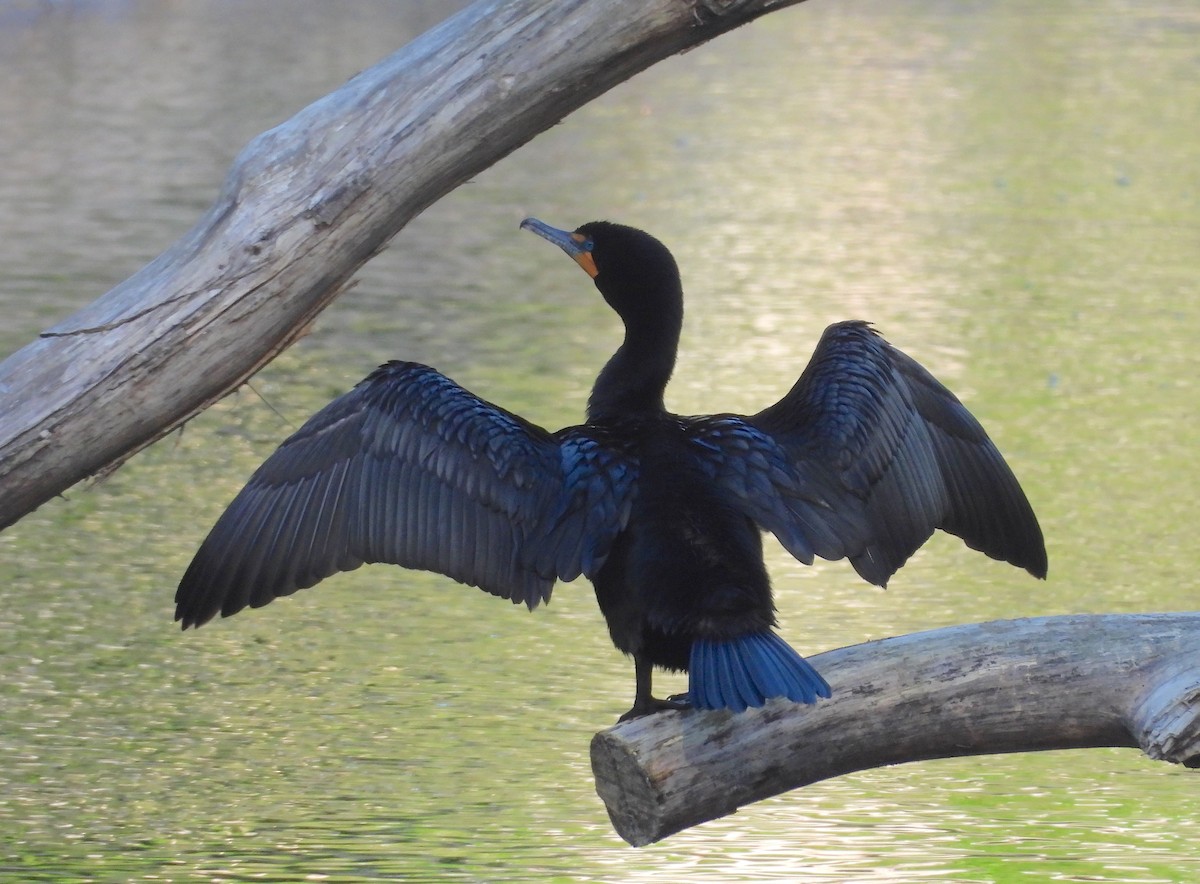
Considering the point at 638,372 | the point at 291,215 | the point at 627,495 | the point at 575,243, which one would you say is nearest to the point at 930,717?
the point at 627,495

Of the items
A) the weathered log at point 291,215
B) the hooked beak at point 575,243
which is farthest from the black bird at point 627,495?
the weathered log at point 291,215

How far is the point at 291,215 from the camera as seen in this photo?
3.63 m

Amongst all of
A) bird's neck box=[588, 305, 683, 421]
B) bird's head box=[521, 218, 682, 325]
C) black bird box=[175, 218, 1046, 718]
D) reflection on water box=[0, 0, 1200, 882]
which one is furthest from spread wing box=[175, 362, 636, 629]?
reflection on water box=[0, 0, 1200, 882]

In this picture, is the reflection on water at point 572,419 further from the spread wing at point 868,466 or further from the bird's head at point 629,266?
the bird's head at point 629,266

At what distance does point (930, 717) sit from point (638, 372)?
88 centimetres

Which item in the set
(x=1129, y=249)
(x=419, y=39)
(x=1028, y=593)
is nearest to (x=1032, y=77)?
(x=1129, y=249)

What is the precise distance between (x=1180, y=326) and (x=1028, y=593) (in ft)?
10.1

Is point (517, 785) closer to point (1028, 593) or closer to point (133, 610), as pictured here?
point (133, 610)

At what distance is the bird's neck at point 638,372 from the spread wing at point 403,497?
221 millimetres

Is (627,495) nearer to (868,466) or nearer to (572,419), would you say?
A: (868,466)

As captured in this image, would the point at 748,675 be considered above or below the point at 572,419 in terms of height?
below

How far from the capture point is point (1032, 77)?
15305mm

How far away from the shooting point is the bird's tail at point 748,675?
308cm

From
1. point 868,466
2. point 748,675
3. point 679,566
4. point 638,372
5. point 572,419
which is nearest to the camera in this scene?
point 748,675
